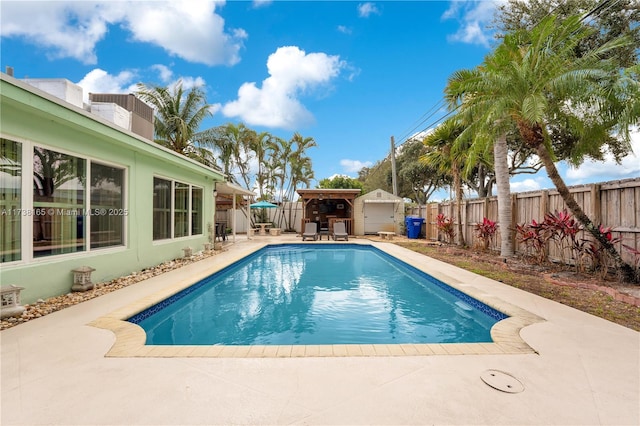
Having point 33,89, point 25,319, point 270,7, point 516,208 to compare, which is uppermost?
point 270,7

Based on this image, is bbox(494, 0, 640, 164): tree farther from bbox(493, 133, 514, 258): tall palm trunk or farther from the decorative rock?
the decorative rock

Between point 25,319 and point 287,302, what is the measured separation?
12.3ft

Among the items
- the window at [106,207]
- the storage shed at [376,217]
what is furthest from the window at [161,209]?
the storage shed at [376,217]

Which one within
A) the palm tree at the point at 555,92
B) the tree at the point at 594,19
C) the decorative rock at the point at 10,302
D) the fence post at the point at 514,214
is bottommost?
the decorative rock at the point at 10,302

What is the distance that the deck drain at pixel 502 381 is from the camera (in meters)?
2.40

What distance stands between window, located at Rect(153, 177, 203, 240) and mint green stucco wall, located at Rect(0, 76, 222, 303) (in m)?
0.24

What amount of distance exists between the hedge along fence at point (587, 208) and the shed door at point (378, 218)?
6.97 m

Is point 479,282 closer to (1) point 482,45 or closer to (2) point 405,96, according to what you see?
(1) point 482,45

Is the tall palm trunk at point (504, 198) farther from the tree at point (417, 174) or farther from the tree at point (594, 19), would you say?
the tree at point (417, 174)

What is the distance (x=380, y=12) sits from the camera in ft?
41.0

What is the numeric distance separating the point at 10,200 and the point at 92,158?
164 cm

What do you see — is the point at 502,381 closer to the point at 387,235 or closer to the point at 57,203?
the point at 57,203

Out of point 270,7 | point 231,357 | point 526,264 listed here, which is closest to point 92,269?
point 231,357

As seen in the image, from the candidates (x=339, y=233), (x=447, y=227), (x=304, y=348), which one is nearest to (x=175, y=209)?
(x=304, y=348)
